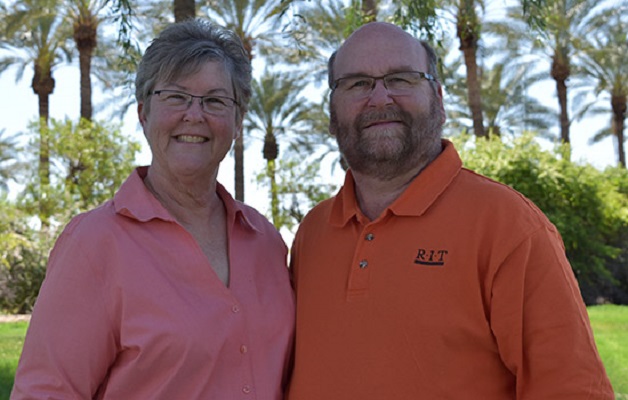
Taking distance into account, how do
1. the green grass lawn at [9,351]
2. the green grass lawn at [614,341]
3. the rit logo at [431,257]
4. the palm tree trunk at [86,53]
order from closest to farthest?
1. the rit logo at [431,257]
2. the green grass lawn at [9,351]
3. the green grass lawn at [614,341]
4. the palm tree trunk at [86,53]

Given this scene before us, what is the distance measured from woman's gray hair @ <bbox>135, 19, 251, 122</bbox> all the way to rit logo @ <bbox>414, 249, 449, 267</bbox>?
41.0 inches

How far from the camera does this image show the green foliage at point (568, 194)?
69.8ft

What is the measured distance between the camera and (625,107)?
109 feet

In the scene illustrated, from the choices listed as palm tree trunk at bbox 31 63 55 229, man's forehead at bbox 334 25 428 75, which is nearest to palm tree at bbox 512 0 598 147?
palm tree trunk at bbox 31 63 55 229

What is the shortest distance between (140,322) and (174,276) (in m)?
0.24

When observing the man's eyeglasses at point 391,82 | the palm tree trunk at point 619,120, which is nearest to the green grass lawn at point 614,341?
the man's eyeglasses at point 391,82

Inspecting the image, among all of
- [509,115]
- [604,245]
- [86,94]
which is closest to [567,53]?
Answer: [509,115]

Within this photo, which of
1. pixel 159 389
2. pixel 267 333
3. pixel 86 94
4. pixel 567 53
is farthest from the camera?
pixel 567 53

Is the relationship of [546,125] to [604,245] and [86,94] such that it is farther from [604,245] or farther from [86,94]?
[86,94]

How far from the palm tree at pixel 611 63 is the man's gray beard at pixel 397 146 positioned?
25895 millimetres

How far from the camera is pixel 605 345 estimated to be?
35.9 feet

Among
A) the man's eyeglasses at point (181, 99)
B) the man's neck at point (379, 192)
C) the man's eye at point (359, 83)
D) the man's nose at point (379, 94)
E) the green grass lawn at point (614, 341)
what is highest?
the man's eye at point (359, 83)

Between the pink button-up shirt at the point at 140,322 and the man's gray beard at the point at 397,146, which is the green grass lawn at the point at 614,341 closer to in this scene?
the man's gray beard at the point at 397,146

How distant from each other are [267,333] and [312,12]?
68.1 ft
